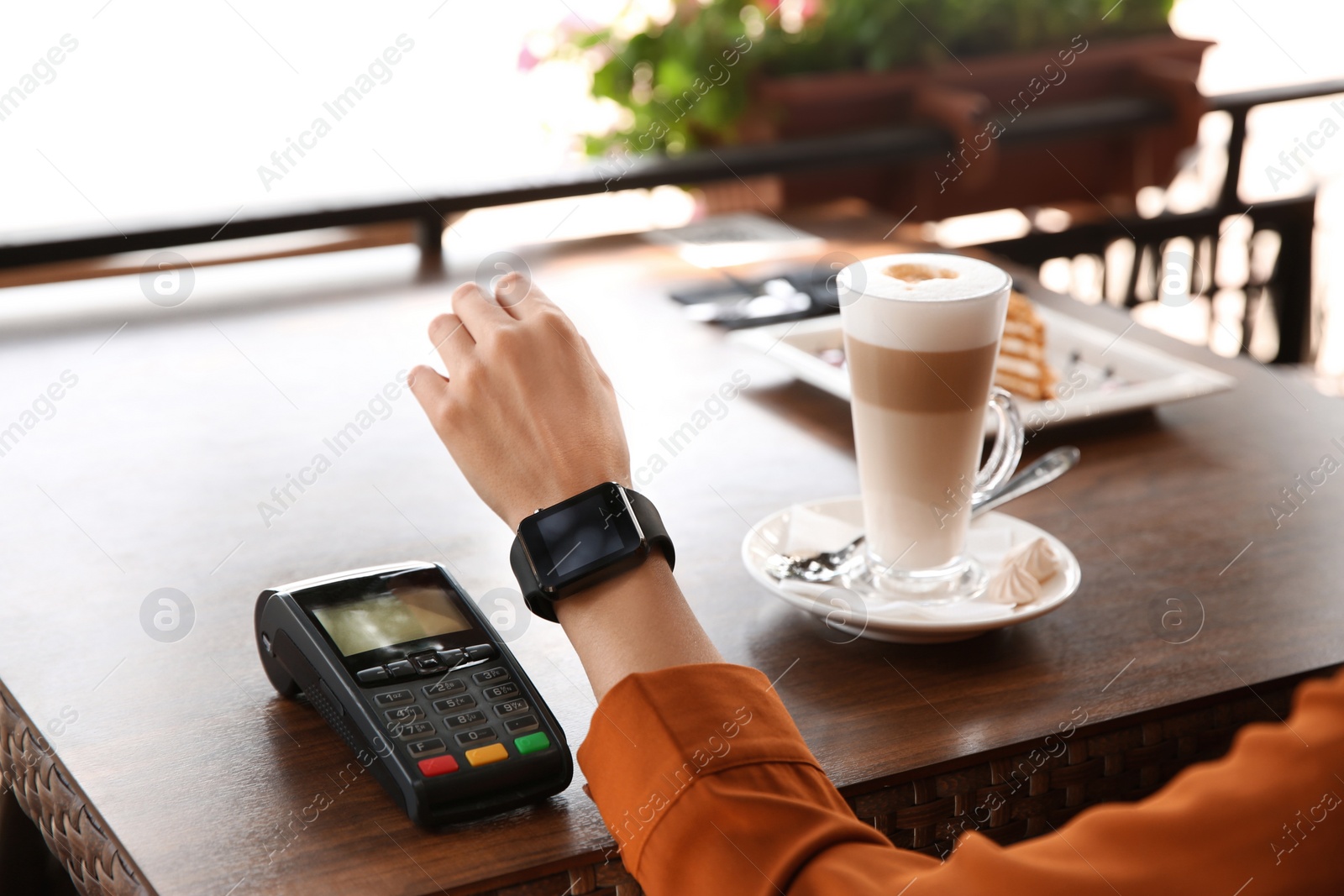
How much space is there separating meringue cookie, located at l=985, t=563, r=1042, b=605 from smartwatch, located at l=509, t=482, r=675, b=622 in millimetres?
279

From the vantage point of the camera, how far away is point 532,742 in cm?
67

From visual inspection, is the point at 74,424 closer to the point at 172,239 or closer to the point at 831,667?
the point at 172,239

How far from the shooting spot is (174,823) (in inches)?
25.4

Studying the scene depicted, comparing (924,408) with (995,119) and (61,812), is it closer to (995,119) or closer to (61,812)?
(61,812)

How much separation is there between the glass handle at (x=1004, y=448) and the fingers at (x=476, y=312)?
1.24 ft

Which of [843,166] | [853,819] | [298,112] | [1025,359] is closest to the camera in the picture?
[853,819]

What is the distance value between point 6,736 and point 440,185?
4.06 feet

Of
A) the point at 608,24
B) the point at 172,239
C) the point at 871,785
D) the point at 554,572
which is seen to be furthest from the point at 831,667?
the point at 608,24

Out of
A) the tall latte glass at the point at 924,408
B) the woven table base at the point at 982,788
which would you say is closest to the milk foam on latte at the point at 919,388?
the tall latte glass at the point at 924,408

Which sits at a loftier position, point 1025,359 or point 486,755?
point 486,755

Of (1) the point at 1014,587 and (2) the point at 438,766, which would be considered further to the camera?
(1) the point at 1014,587

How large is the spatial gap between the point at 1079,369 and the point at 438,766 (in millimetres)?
936

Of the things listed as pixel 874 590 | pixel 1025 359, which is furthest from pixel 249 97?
pixel 874 590

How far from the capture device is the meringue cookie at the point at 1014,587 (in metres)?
0.85
